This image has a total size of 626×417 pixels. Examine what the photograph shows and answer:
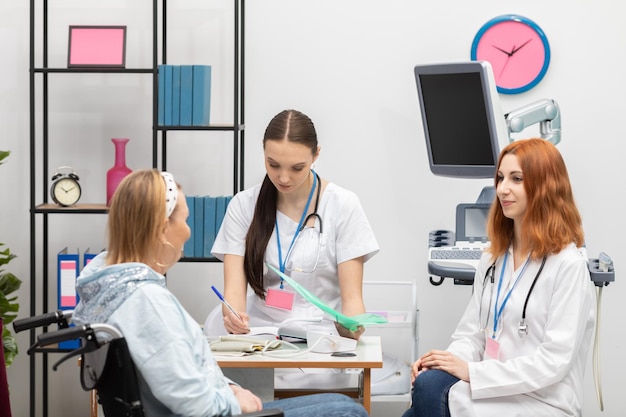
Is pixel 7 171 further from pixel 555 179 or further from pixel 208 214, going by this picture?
pixel 555 179

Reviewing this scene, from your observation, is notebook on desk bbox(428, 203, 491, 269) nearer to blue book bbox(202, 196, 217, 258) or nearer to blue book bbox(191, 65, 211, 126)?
blue book bbox(202, 196, 217, 258)

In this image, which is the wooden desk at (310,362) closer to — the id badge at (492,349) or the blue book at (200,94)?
the id badge at (492,349)

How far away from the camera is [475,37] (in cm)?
404

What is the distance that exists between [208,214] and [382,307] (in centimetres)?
96

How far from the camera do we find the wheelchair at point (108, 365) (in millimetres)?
1814

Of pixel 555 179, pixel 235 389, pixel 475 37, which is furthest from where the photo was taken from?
pixel 475 37

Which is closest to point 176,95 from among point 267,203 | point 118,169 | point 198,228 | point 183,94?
point 183,94

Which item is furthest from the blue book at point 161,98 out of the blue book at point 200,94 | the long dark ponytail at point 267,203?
the long dark ponytail at point 267,203

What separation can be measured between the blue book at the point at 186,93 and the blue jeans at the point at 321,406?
1.63 meters

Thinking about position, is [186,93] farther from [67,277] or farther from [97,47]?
[67,277]

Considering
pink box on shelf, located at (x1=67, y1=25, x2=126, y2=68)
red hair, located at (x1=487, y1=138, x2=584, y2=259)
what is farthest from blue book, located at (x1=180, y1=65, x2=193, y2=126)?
red hair, located at (x1=487, y1=138, x2=584, y2=259)

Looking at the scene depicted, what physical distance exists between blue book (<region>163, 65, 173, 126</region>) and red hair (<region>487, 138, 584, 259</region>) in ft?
5.20

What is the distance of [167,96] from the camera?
→ 3701 millimetres

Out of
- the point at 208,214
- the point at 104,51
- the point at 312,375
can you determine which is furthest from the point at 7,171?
the point at 312,375
